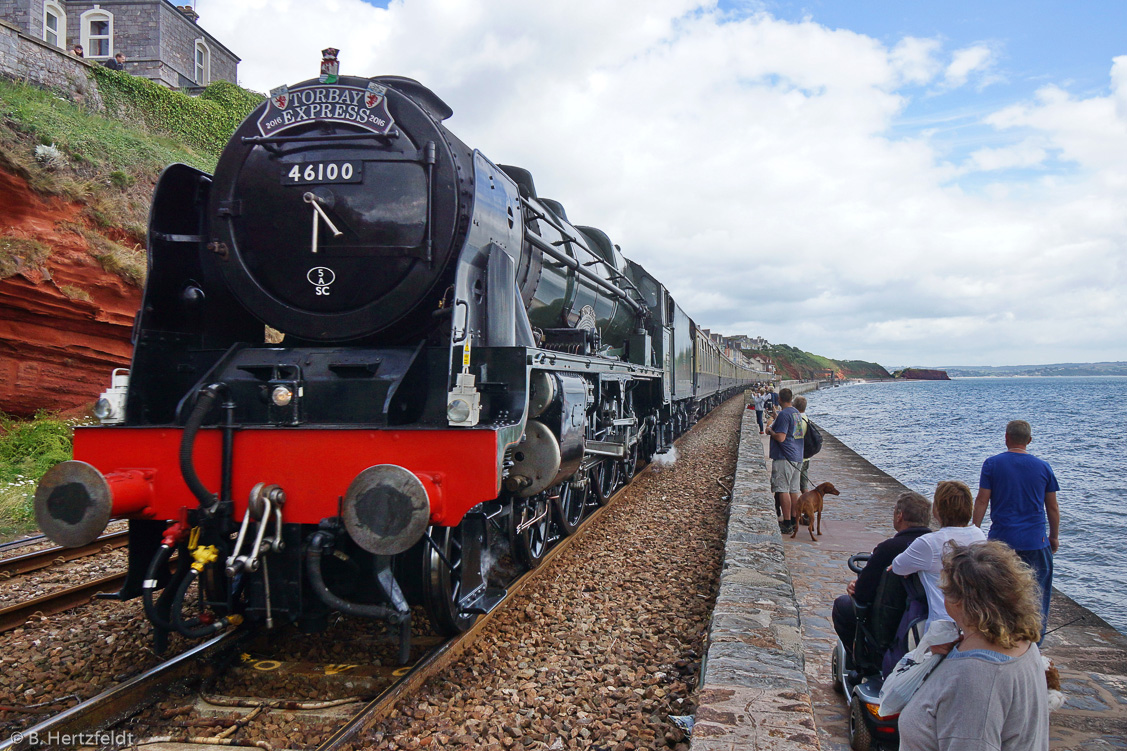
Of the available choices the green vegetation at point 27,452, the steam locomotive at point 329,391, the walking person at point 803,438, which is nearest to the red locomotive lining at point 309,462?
the steam locomotive at point 329,391

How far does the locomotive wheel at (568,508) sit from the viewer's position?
5.71m

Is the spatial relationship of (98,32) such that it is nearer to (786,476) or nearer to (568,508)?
(568,508)

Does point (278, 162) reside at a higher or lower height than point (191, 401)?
higher

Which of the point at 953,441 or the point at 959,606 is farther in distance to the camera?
the point at 953,441

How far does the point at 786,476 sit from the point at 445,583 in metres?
4.46

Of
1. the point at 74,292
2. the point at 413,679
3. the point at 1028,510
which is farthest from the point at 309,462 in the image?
the point at 74,292

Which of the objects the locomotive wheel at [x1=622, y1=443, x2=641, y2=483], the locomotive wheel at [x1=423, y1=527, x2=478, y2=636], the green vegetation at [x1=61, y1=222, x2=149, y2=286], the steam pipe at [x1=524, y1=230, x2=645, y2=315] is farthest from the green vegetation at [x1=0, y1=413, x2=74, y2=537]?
the locomotive wheel at [x1=622, y1=443, x2=641, y2=483]

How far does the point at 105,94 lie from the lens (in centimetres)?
1495

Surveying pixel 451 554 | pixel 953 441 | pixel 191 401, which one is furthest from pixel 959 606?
pixel 953 441

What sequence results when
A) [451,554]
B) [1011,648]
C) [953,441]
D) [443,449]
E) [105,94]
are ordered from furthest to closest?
[953,441], [105,94], [451,554], [443,449], [1011,648]

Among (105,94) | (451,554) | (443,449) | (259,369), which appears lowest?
(451,554)

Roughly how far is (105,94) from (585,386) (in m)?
15.5

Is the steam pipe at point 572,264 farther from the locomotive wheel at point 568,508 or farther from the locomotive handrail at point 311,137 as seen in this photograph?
the locomotive wheel at point 568,508

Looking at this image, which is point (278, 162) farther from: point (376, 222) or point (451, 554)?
point (451, 554)
